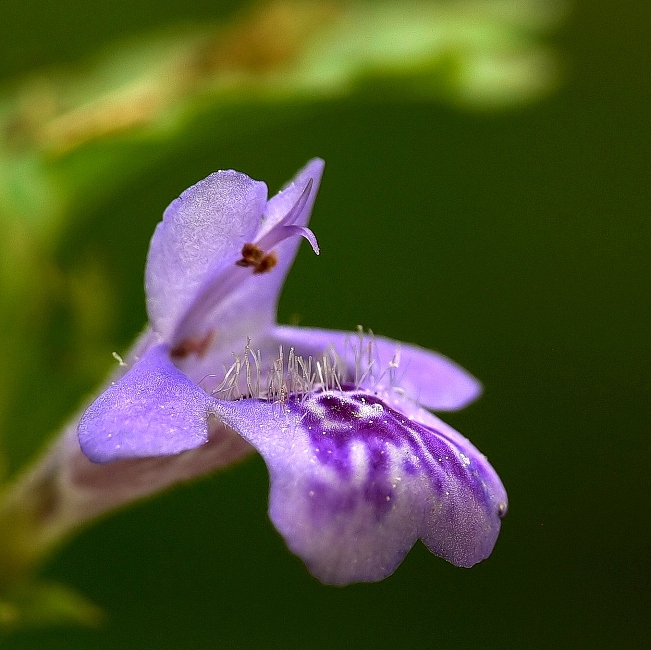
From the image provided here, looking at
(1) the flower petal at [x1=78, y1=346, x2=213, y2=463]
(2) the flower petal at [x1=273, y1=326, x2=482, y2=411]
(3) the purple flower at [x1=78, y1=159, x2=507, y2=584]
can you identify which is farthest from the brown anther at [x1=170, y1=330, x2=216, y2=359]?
(1) the flower petal at [x1=78, y1=346, x2=213, y2=463]

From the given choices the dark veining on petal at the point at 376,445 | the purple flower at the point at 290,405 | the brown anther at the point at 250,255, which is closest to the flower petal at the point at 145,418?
the purple flower at the point at 290,405

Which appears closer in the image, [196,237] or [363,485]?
[363,485]

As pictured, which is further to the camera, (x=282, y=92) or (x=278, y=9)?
(x=278, y=9)

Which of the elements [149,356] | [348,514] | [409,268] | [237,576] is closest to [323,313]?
[409,268]

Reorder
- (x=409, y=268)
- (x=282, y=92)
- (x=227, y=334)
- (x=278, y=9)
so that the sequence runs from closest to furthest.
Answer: (x=227, y=334) → (x=282, y=92) → (x=278, y=9) → (x=409, y=268)

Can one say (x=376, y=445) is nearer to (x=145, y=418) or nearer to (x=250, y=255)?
(x=145, y=418)

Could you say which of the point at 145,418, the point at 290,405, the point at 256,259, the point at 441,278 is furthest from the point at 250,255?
the point at 441,278

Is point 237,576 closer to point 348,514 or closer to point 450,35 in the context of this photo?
point 450,35
